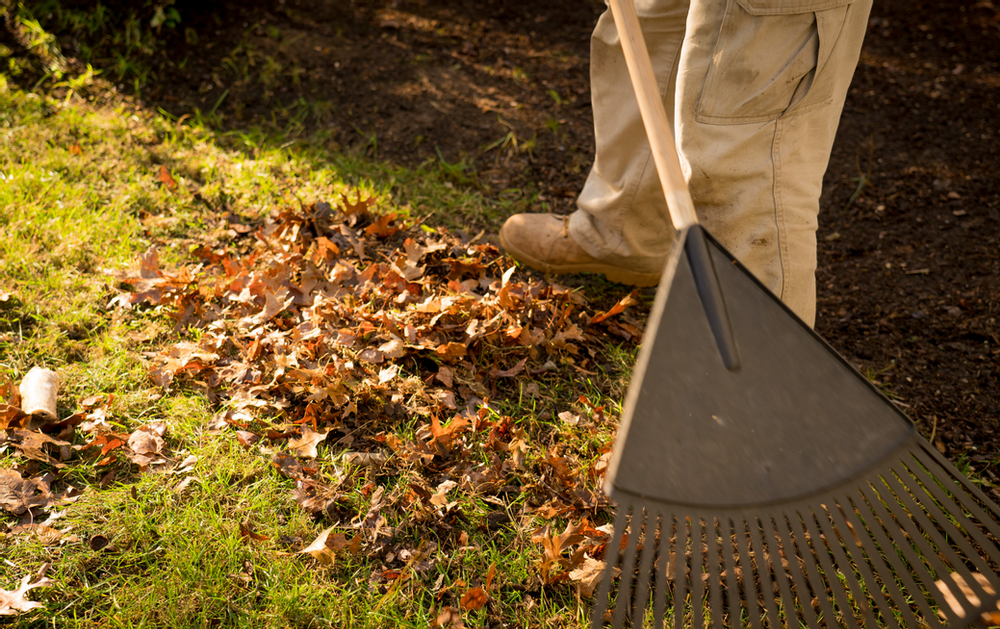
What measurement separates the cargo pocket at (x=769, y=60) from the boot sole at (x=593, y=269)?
826mm

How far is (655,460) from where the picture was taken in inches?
42.7

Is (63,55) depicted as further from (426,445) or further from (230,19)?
(426,445)

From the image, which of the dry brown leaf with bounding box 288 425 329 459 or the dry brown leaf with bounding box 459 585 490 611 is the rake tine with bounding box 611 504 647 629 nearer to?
the dry brown leaf with bounding box 459 585 490 611

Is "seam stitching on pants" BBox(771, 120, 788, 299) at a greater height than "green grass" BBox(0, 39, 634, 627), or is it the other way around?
"seam stitching on pants" BBox(771, 120, 788, 299)

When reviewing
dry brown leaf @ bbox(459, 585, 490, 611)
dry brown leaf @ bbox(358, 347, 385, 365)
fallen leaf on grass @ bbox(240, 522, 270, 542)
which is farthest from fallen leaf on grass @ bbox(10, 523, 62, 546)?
dry brown leaf @ bbox(459, 585, 490, 611)

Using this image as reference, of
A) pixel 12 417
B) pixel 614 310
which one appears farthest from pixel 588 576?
pixel 12 417

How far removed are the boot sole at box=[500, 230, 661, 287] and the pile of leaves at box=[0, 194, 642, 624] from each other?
0.25 feet

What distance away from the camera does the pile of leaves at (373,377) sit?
1640 mm

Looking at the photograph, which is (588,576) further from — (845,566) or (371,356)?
(371,356)

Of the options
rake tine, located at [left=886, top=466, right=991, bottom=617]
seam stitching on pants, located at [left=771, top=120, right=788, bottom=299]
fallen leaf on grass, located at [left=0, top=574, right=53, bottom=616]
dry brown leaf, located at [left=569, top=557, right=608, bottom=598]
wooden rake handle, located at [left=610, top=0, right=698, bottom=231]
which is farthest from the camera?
seam stitching on pants, located at [left=771, top=120, right=788, bottom=299]

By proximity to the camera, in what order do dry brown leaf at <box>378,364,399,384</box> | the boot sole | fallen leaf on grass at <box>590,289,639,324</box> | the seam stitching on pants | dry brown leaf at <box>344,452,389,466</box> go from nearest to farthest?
the seam stitching on pants
dry brown leaf at <box>344,452,389,466</box>
dry brown leaf at <box>378,364,399,384</box>
fallen leaf on grass at <box>590,289,639,324</box>
the boot sole

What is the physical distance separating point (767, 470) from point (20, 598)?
5.48 feet

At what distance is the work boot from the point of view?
2.36 meters

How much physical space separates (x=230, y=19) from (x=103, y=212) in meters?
1.72
